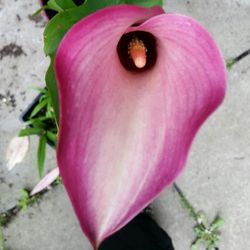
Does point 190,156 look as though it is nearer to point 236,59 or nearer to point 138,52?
point 236,59

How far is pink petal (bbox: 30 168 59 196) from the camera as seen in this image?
3.40 feet

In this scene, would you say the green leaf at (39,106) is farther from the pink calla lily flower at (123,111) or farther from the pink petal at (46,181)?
the pink calla lily flower at (123,111)

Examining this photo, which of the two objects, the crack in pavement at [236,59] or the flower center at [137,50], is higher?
the flower center at [137,50]

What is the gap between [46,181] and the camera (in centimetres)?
108

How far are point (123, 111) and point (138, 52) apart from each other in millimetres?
81

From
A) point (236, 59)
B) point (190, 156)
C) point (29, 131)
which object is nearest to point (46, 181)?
point (29, 131)

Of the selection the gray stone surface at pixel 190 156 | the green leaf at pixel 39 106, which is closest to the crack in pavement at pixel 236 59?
the gray stone surface at pixel 190 156

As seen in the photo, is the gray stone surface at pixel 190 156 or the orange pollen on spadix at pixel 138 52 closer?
the orange pollen on spadix at pixel 138 52

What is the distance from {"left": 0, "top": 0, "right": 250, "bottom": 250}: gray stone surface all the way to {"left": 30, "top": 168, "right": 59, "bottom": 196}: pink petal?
0.09ft

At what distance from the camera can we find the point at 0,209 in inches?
45.9

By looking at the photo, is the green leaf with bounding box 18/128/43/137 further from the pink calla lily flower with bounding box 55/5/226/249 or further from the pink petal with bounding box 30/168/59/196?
the pink calla lily flower with bounding box 55/5/226/249

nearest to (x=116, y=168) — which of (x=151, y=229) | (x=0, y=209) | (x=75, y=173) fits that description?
(x=75, y=173)

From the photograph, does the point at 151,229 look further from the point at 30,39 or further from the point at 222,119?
the point at 30,39

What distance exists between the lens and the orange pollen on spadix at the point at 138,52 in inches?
20.1
